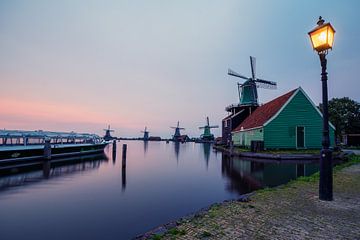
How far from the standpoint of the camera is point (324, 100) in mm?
6148

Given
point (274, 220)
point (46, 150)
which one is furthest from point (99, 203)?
point (46, 150)

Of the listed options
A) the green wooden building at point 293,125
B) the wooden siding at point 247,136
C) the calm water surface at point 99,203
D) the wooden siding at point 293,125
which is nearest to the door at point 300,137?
the green wooden building at point 293,125

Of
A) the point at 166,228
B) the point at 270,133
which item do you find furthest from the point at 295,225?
the point at 270,133

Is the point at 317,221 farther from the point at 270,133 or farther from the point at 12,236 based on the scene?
the point at 270,133

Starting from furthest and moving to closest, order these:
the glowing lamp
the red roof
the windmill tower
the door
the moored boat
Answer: the windmill tower
the red roof
the door
the moored boat
the glowing lamp

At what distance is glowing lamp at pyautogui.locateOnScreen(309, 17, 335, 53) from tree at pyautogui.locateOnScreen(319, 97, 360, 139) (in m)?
43.6

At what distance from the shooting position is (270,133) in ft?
78.5

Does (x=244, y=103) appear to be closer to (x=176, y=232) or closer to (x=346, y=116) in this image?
(x=346, y=116)

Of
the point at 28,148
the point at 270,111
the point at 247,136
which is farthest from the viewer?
the point at 247,136

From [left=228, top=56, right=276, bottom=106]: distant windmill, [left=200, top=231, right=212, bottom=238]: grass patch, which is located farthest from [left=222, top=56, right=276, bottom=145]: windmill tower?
[left=200, top=231, right=212, bottom=238]: grass patch

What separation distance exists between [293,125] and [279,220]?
72.6 feet

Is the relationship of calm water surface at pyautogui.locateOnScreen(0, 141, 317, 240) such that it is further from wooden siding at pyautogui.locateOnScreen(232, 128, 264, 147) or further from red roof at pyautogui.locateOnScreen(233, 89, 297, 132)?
red roof at pyautogui.locateOnScreen(233, 89, 297, 132)

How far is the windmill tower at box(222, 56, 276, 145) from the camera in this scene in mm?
40938

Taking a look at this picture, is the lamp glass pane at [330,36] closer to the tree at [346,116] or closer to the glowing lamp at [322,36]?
the glowing lamp at [322,36]
